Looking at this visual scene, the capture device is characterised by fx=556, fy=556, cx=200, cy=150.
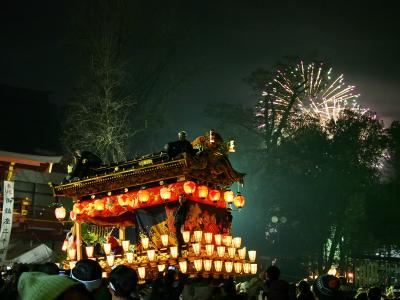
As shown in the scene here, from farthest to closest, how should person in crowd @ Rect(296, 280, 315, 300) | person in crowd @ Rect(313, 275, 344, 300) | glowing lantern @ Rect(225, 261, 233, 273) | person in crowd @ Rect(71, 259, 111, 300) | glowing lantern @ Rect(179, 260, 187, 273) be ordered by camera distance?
Result: 1. glowing lantern @ Rect(225, 261, 233, 273)
2. glowing lantern @ Rect(179, 260, 187, 273)
3. person in crowd @ Rect(296, 280, 315, 300)
4. person in crowd @ Rect(313, 275, 344, 300)
5. person in crowd @ Rect(71, 259, 111, 300)

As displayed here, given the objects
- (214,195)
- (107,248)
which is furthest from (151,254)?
(214,195)

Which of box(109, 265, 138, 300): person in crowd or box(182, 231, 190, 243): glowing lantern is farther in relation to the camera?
box(182, 231, 190, 243): glowing lantern

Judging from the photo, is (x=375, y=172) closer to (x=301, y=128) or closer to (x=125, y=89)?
(x=301, y=128)

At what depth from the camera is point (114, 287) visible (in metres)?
4.93

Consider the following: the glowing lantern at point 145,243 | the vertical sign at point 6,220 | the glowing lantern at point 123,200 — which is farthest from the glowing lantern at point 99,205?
the vertical sign at point 6,220

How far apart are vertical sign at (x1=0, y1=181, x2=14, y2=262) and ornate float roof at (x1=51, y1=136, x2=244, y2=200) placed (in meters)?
6.11

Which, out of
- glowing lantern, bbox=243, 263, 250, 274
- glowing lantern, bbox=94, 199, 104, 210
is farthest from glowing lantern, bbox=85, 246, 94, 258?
glowing lantern, bbox=243, 263, 250, 274

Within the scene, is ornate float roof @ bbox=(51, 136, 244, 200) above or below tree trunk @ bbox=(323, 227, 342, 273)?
above

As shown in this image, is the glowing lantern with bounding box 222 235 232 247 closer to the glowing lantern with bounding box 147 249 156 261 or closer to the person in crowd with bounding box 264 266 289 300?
the glowing lantern with bounding box 147 249 156 261

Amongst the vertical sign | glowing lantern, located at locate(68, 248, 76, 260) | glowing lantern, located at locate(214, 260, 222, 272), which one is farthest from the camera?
the vertical sign

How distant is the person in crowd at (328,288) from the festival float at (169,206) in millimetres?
8675

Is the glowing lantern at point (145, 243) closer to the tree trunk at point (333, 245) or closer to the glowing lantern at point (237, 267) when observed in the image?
the glowing lantern at point (237, 267)

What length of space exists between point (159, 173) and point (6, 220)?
10080 millimetres

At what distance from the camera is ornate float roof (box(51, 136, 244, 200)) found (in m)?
15.4
